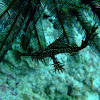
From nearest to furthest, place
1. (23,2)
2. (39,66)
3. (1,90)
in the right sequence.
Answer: (23,2), (1,90), (39,66)

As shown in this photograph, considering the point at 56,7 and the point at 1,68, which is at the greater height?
the point at 56,7

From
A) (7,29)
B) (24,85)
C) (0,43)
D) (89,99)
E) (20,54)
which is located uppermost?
(7,29)

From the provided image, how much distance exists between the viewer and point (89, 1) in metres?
1.12

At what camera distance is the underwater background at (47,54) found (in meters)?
1.10

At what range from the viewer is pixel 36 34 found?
1.20m

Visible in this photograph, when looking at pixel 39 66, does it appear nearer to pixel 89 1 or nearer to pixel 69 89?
pixel 69 89

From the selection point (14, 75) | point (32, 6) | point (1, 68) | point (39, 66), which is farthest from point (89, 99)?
point (32, 6)

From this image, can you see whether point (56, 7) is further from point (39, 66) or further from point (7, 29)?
point (39, 66)

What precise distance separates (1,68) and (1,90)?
24 centimetres

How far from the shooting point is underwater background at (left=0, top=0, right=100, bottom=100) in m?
1.10

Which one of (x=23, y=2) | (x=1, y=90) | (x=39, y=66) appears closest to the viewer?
(x=23, y=2)

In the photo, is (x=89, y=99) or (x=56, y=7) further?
(x=89, y=99)

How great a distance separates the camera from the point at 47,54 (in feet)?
3.90

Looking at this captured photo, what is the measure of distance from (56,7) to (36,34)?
0.36 m
